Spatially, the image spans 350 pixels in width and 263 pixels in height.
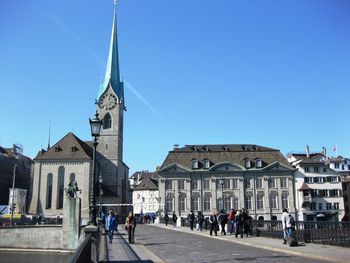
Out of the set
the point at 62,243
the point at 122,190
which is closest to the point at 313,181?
the point at 122,190

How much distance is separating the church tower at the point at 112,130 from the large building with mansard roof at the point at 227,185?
14480 mm

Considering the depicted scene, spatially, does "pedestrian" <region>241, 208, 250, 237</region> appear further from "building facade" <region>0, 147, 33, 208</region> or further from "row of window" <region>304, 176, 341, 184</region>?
"building facade" <region>0, 147, 33, 208</region>

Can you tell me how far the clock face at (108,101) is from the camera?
9356 cm

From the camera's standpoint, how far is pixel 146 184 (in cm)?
12212

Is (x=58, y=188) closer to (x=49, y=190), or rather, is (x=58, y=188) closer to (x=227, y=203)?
(x=49, y=190)

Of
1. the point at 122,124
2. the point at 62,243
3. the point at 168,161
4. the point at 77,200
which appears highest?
the point at 122,124

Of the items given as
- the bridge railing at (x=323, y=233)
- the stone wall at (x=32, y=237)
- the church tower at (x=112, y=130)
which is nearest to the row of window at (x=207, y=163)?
the church tower at (x=112, y=130)

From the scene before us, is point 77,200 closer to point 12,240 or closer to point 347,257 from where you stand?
point 12,240

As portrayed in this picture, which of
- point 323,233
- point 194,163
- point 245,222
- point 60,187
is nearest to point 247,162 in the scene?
point 194,163

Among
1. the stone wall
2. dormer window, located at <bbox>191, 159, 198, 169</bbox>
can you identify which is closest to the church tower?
dormer window, located at <bbox>191, 159, 198, 169</bbox>

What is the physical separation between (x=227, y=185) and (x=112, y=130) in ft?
95.5

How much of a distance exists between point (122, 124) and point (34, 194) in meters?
26.2

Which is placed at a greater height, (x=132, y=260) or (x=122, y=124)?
(x=122, y=124)

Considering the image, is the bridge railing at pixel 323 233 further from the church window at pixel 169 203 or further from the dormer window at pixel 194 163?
the dormer window at pixel 194 163
